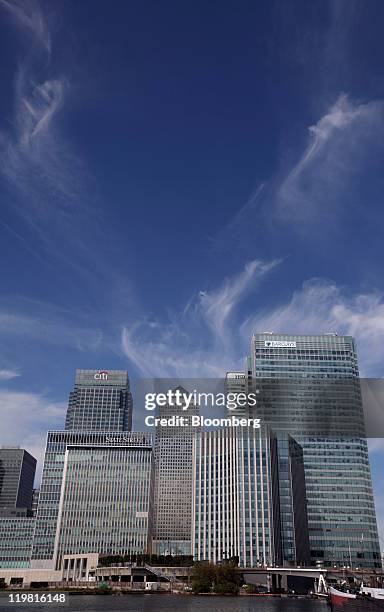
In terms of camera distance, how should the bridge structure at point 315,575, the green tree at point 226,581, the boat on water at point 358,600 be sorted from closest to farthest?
the boat on water at point 358,600 → the green tree at point 226,581 → the bridge structure at point 315,575

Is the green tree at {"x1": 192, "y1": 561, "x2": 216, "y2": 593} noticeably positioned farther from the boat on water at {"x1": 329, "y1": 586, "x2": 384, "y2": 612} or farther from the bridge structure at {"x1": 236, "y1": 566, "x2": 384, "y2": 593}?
the boat on water at {"x1": 329, "y1": 586, "x2": 384, "y2": 612}

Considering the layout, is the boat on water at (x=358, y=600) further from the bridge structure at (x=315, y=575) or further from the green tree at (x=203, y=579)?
the green tree at (x=203, y=579)

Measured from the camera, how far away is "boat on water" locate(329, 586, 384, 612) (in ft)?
388

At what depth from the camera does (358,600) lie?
123m

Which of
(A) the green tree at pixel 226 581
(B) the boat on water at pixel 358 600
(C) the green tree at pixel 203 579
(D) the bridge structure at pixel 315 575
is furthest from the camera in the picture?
(D) the bridge structure at pixel 315 575

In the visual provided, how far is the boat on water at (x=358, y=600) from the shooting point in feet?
388

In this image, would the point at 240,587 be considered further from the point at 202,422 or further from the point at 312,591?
the point at 202,422

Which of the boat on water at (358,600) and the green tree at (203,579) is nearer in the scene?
the boat on water at (358,600)

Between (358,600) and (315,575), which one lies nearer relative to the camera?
(358,600)

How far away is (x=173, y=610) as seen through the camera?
335ft

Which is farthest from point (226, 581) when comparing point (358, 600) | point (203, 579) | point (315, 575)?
point (358, 600)

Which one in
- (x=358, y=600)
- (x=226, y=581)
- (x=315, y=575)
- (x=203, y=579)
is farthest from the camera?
(x=315, y=575)

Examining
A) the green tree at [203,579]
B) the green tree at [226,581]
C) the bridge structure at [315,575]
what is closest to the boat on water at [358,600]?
the green tree at [226,581]

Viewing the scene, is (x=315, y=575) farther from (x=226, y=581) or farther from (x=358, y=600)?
(x=358, y=600)
